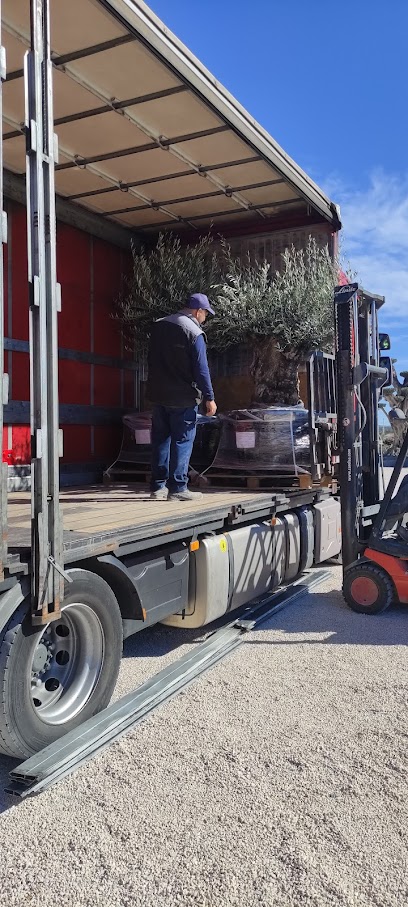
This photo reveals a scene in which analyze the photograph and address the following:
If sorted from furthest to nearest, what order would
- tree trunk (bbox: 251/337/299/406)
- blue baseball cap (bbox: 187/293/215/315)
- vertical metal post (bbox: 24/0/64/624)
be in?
tree trunk (bbox: 251/337/299/406) < blue baseball cap (bbox: 187/293/215/315) < vertical metal post (bbox: 24/0/64/624)

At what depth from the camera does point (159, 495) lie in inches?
229

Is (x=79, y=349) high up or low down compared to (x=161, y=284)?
down

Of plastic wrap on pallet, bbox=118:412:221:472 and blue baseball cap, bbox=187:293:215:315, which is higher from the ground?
blue baseball cap, bbox=187:293:215:315

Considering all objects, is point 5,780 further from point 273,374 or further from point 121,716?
point 273,374

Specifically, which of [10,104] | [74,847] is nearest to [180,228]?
[10,104]

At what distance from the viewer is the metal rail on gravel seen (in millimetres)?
2812


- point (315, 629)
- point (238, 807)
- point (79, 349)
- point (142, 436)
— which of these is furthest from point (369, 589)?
point (79, 349)

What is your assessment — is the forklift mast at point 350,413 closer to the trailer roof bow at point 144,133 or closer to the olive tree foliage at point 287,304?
the olive tree foliage at point 287,304

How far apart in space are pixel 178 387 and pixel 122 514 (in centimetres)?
161

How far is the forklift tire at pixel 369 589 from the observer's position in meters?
5.52

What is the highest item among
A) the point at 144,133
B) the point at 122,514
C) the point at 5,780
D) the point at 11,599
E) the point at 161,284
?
the point at 144,133

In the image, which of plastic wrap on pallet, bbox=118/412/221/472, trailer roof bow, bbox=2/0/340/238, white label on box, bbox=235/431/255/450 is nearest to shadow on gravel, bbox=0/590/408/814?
white label on box, bbox=235/431/255/450

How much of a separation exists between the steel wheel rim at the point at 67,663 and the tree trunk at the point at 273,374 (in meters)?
4.89

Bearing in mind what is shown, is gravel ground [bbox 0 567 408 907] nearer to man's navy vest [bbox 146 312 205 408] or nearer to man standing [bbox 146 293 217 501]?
man standing [bbox 146 293 217 501]
